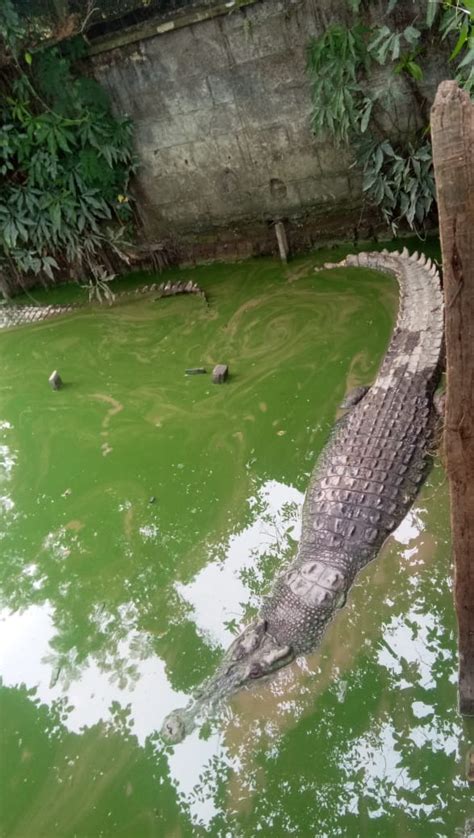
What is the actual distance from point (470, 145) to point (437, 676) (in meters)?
2.42

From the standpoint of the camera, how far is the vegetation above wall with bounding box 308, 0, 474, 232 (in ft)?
15.6

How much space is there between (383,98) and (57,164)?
331 centimetres

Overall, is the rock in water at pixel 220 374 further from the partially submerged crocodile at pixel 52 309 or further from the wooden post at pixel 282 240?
the wooden post at pixel 282 240

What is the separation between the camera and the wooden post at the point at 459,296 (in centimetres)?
145

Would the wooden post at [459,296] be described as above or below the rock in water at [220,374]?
above

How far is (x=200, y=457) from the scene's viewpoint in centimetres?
445

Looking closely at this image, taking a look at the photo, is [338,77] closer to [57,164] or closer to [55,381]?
[57,164]

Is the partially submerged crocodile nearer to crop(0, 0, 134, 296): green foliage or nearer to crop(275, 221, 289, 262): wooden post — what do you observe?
crop(0, 0, 134, 296): green foliage

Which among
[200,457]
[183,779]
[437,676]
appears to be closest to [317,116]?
[200,457]

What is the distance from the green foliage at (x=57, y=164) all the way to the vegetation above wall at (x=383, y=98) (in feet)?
6.93

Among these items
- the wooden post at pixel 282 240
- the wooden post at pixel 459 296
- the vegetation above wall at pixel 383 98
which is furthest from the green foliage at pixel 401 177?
the wooden post at pixel 459 296

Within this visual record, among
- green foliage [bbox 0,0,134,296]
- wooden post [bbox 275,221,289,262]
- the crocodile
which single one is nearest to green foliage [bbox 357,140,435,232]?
wooden post [bbox 275,221,289,262]

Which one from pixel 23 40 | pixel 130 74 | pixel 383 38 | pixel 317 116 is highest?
pixel 23 40

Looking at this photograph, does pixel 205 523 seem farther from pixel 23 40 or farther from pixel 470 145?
pixel 23 40
